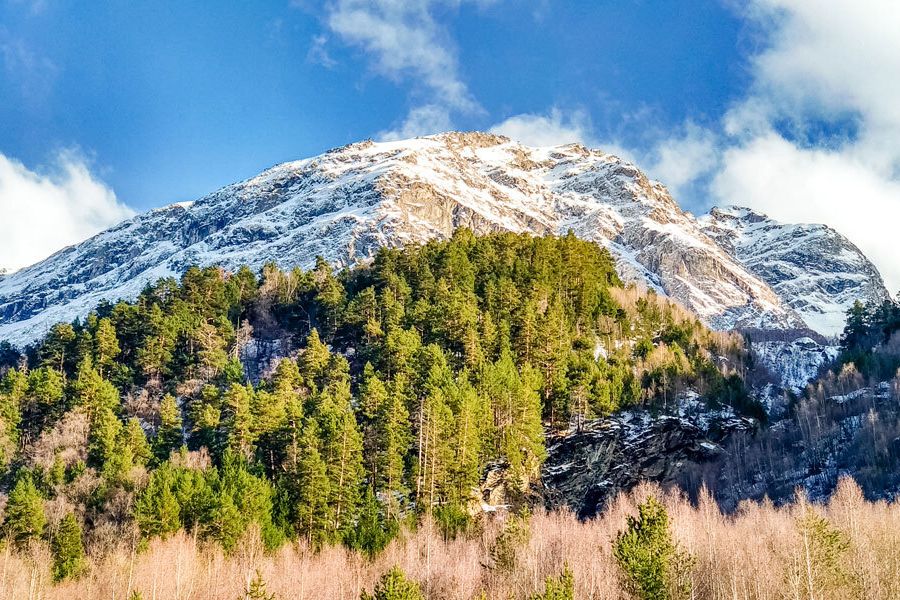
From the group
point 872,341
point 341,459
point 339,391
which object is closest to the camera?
point 341,459

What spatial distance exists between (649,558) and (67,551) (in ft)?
126

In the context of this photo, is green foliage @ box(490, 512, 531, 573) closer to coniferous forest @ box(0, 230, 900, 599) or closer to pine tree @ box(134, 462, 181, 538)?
coniferous forest @ box(0, 230, 900, 599)

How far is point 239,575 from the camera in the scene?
4775cm

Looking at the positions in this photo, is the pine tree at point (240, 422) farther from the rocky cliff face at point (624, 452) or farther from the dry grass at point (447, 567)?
the rocky cliff face at point (624, 452)

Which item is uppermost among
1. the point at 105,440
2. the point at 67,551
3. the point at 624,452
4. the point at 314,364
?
the point at 314,364

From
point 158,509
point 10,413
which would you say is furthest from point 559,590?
point 10,413

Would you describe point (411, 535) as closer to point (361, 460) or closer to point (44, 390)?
point (361, 460)

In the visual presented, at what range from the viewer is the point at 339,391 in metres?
67.6

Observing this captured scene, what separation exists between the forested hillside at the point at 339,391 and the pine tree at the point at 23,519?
12 centimetres

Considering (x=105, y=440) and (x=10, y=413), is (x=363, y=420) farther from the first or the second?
(x=10, y=413)

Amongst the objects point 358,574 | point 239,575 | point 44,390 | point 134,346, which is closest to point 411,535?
point 358,574

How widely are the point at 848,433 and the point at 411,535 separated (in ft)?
189

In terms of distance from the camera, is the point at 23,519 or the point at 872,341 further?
the point at 872,341

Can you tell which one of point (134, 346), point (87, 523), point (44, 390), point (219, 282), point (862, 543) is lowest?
point (862, 543)
